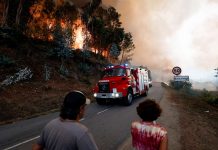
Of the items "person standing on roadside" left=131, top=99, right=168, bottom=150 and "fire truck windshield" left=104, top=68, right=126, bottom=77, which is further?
"fire truck windshield" left=104, top=68, right=126, bottom=77

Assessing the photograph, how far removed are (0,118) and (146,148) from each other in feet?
41.6

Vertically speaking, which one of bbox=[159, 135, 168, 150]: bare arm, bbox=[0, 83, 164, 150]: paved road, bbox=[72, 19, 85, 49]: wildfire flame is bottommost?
bbox=[0, 83, 164, 150]: paved road

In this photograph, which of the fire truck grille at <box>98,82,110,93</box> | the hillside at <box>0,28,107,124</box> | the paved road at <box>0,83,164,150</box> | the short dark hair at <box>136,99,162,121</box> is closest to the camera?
the short dark hair at <box>136,99,162,121</box>

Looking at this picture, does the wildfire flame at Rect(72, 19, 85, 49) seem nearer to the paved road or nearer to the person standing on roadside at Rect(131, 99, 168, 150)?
the paved road

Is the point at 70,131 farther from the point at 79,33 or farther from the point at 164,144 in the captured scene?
the point at 79,33

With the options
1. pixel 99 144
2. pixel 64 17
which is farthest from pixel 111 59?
pixel 99 144

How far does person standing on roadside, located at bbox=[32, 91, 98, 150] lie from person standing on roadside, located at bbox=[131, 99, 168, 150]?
1200 mm

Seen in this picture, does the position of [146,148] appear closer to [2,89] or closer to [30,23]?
[2,89]

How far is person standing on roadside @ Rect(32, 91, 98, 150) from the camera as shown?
9.62ft

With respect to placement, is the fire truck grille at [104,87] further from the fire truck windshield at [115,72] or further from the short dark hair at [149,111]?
the short dark hair at [149,111]

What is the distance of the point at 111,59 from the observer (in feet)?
223

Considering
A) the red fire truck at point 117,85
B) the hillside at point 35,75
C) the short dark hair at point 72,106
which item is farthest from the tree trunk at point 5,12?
the short dark hair at point 72,106

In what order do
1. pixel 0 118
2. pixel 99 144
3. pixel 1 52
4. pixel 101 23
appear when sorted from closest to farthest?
1. pixel 99 144
2. pixel 0 118
3. pixel 1 52
4. pixel 101 23

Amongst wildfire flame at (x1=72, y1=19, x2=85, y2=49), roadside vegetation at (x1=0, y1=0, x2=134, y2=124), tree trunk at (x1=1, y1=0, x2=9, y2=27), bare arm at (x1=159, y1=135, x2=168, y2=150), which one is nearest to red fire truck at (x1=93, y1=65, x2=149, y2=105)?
roadside vegetation at (x1=0, y1=0, x2=134, y2=124)
